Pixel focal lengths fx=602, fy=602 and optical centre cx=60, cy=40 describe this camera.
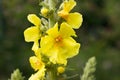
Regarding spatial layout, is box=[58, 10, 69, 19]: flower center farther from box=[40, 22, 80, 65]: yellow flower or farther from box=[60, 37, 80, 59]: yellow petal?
box=[60, 37, 80, 59]: yellow petal

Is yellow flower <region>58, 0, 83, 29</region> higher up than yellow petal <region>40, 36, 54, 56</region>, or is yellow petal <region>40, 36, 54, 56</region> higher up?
yellow flower <region>58, 0, 83, 29</region>

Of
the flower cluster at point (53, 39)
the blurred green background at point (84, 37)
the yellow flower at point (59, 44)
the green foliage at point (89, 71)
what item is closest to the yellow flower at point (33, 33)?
the flower cluster at point (53, 39)

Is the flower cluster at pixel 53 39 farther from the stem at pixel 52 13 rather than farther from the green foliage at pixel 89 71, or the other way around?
the green foliage at pixel 89 71

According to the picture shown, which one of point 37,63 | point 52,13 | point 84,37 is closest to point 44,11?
point 52,13

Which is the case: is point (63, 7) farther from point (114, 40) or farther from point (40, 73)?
point (114, 40)

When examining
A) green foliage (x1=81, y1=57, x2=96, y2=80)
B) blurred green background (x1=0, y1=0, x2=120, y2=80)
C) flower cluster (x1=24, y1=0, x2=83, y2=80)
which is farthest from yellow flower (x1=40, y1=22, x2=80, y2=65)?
blurred green background (x1=0, y1=0, x2=120, y2=80)

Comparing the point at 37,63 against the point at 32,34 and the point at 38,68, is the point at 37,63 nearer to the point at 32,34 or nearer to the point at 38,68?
the point at 38,68

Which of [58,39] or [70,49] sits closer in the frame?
[70,49]

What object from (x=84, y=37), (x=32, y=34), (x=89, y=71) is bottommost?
(x=84, y=37)
